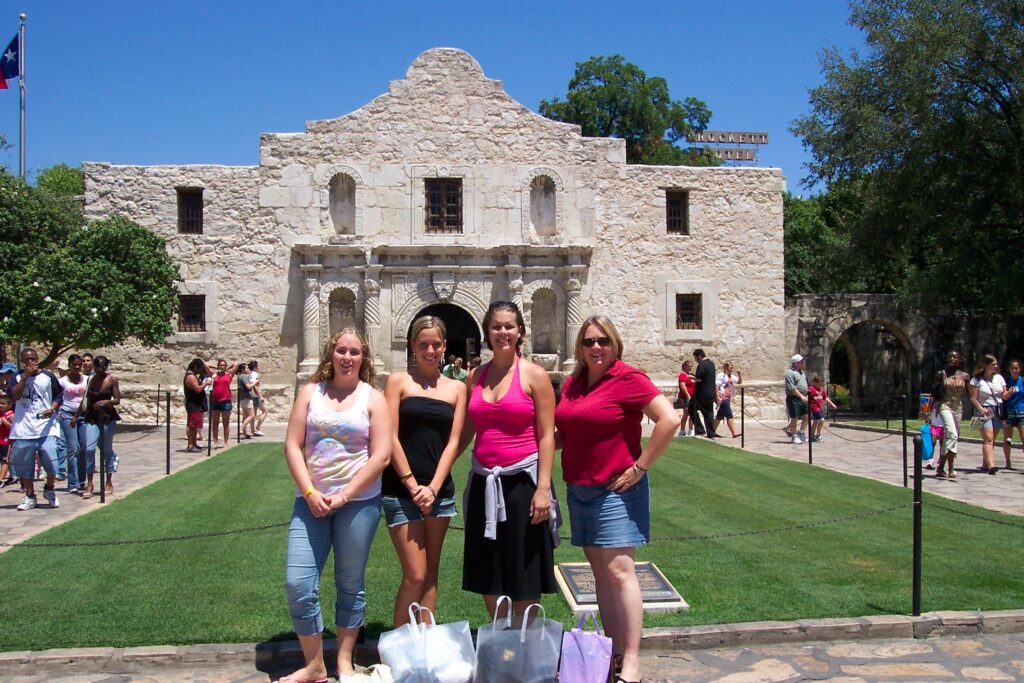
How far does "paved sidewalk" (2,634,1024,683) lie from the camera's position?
4.92 meters

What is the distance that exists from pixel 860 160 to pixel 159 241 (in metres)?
16.9

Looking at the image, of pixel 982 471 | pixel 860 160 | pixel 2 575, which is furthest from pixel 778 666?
pixel 860 160

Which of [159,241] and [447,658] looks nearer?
[447,658]

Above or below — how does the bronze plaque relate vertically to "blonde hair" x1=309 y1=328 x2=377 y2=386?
below

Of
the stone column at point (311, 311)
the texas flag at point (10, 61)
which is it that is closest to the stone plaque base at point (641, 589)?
the stone column at point (311, 311)

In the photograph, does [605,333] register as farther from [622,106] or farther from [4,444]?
[622,106]

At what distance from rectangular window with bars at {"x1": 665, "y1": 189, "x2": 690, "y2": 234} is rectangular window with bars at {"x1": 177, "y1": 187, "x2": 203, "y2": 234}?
439 inches

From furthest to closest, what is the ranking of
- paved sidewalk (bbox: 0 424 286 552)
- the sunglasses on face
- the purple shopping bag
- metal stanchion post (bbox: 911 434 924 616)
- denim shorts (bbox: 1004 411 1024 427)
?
denim shorts (bbox: 1004 411 1024 427)
paved sidewalk (bbox: 0 424 286 552)
metal stanchion post (bbox: 911 434 924 616)
the sunglasses on face
the purple shopping bag

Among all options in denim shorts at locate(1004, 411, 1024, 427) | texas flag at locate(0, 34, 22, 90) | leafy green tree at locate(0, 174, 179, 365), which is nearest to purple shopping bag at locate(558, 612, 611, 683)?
denim shorts at locate(1004, 411, 1024, 427)

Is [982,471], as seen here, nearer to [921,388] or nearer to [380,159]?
[921,388]

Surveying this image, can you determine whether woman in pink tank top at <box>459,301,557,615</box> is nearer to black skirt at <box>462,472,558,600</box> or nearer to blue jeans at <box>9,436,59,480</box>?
black skirt at <box>462,472,558,600</box>

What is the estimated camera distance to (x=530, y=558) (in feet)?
15.6

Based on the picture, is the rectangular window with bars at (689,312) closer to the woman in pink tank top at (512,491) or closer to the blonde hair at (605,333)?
the blonde hair at (605,333)

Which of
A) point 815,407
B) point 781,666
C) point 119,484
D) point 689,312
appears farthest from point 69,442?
point 689,312
